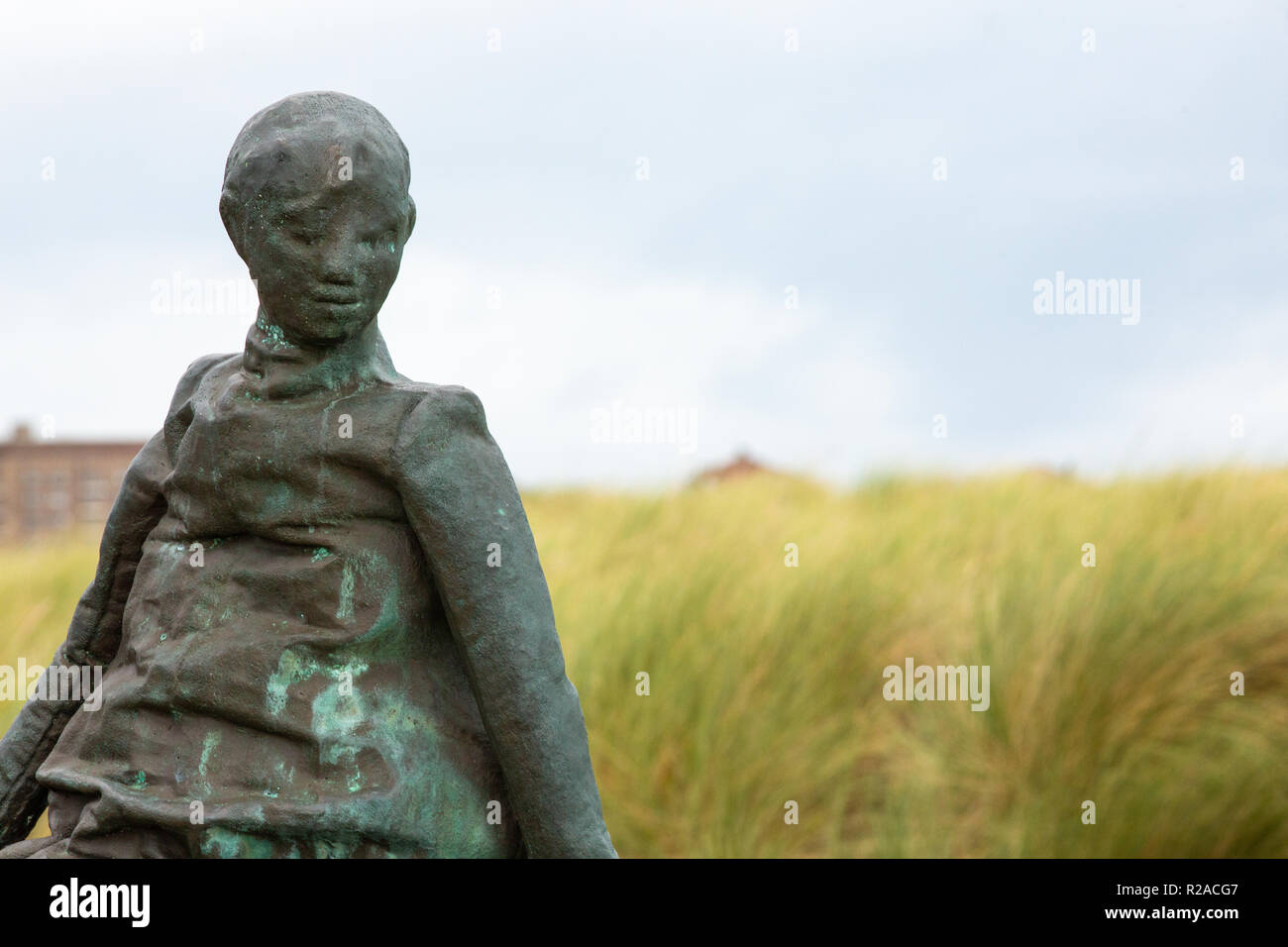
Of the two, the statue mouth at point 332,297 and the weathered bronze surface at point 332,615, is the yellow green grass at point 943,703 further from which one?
the statue mouth at point 332,297

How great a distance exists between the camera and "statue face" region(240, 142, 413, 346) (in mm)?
1566

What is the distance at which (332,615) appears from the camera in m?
1.60

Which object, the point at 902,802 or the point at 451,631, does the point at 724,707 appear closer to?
the point at 902,802

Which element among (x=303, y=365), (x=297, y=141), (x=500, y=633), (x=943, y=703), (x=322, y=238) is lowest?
(x=943, y=703)

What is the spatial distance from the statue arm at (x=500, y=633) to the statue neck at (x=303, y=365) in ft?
0.37

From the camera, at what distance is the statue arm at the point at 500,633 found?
158 cm

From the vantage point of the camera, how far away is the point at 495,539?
1604 millimetres

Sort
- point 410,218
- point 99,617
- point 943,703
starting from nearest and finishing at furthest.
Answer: point 410,218, point 99,617, point 943,703

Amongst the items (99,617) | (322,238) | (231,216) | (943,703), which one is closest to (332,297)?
(322,238)

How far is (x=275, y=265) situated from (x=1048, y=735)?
371cm

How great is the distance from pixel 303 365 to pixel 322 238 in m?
0.17

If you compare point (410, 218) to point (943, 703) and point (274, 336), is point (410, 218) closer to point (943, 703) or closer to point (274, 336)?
point (274, 336)
